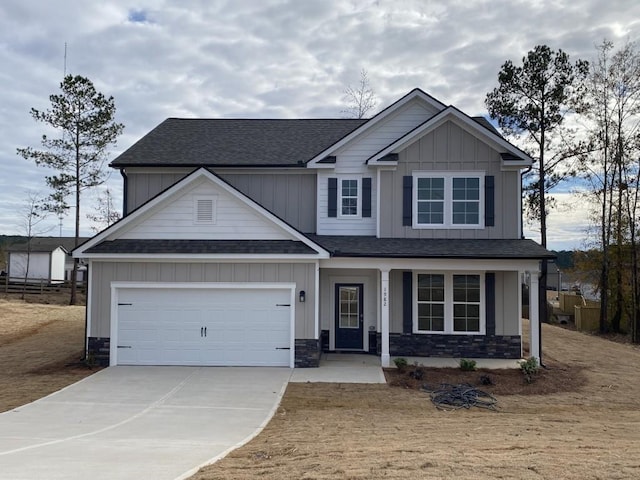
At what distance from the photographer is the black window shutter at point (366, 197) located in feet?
46.6

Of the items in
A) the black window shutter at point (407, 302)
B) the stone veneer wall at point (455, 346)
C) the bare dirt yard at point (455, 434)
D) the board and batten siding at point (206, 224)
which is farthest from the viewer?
the black window shutter at point (407, 302)

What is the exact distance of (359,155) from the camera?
47.0 feet

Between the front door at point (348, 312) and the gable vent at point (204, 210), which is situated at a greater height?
the gable vent at point (204, 210)

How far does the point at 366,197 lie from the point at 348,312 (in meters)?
3.59

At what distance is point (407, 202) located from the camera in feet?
44.8

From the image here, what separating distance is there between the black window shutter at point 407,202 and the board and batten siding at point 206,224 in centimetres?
370

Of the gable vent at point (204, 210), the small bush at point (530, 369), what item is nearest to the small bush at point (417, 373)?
the small bush at point (530, 369)

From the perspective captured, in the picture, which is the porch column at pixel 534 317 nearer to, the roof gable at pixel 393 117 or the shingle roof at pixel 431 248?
the shingle roof at pixel 431 248

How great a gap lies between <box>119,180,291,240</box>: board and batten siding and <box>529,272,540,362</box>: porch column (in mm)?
6729

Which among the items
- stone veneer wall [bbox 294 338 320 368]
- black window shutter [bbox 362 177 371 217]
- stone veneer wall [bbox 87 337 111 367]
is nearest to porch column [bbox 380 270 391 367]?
stone veneer wall [bbox 294 338 320 368]

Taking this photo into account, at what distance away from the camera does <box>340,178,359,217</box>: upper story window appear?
1432cm

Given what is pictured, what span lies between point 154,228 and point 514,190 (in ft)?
34.0

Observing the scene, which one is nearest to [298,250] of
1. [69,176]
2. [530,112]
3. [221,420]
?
[221,420]

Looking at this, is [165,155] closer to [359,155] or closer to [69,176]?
[359,155]
